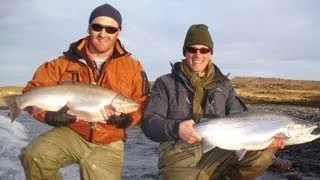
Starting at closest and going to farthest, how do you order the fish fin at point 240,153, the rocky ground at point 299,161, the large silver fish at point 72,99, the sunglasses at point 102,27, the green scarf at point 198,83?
the large silver fish at point 72,99 → the fish fin at point 240,153 → the sunglasses at point 102,27 → the green scarf at point 198,83 → the rocky ground at point 299,161

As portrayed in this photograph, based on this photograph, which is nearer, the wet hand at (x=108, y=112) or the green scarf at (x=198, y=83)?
the wet hand at (x=108, y=112)

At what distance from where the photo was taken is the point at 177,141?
6.93 m

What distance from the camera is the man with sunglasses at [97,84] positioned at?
664cm

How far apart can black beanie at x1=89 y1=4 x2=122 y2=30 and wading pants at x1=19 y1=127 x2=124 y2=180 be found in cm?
155

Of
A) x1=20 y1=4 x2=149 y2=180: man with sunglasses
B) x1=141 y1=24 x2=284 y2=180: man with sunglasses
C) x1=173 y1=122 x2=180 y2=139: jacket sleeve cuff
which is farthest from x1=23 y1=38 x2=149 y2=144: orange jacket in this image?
x1=173 y1=122 x2=180 y2=139: jacket sleeve cuff

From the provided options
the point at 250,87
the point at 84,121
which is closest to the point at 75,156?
the point at 84,121

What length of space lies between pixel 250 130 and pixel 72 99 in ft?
7.32

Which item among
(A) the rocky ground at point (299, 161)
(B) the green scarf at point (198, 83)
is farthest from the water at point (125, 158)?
(B) the green scarf at point (198, 83)

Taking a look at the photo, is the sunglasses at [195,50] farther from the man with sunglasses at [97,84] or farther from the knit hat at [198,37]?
the man with sunglasses at [97,84]

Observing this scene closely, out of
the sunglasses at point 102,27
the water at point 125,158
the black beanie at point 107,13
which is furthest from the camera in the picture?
the water at point 125,158

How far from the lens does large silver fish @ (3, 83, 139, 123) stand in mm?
6301

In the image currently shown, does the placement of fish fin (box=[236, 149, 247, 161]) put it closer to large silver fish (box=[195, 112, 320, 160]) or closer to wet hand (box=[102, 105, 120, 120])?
large silver fish (box=[195, 112, 320, 160])

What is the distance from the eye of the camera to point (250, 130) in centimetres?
639

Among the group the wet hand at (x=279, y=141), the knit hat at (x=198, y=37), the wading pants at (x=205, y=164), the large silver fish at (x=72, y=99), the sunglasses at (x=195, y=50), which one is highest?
the knit hat at (x=198, y=37)
